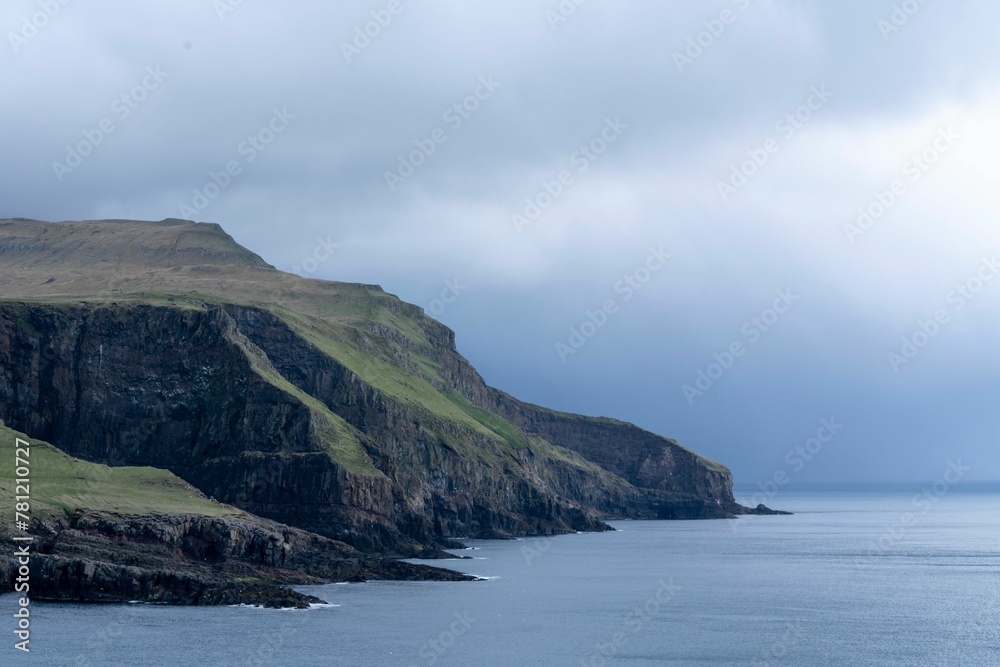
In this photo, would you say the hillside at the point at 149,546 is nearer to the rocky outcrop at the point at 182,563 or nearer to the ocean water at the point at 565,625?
the rocky outcrop at the point at 182,563

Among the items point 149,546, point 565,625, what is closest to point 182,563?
point 149,546

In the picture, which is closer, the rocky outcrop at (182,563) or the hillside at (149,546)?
the rocky outcrop at (182,563)

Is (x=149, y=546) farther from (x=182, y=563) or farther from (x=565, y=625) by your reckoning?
(x=565, y=625)

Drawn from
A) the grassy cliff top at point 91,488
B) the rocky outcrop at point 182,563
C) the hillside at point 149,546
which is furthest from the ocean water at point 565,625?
the grassy cliff top at point 91,488

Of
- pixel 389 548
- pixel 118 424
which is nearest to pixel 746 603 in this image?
pixel 389 548

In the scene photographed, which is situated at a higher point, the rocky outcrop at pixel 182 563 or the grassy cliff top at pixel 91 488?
the grassy cliff top at pixel 91 488

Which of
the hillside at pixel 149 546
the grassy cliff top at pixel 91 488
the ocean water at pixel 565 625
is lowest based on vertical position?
the ocean water at pixel 565 625

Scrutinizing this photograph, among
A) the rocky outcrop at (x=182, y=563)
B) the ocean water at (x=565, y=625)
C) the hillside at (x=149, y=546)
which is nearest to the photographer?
the ocean water at (x=565, y=625)

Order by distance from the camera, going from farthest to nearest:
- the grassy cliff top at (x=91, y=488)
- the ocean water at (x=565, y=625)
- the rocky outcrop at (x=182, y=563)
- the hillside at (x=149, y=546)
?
the grassy cliff top at (x=91, y=488) < the hillside at (x=149, y=546) < the rocky outcrop at (x=182, y=563) < the ocean water at (x=565, y=625)

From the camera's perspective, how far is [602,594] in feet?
455

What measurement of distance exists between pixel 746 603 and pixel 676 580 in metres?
25.0

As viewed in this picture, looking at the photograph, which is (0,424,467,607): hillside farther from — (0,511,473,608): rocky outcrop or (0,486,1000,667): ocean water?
(0,486,1000,667): ocean water

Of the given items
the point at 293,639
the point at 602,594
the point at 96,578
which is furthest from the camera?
the point at 602,594

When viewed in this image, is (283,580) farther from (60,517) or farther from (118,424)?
(118,424)
